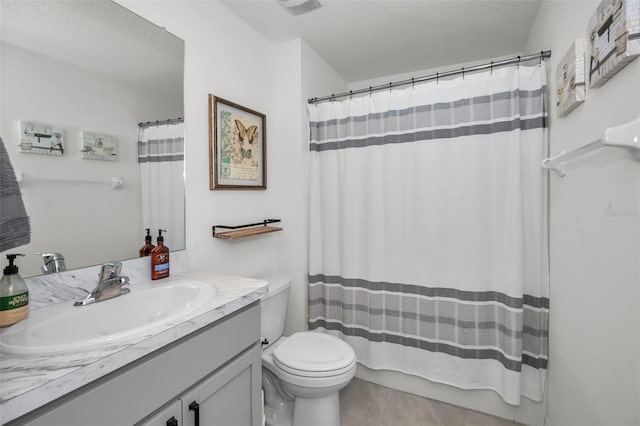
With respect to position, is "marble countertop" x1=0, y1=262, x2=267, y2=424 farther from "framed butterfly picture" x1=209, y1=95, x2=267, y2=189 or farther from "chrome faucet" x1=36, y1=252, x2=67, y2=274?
"framed butterfly picture" x1=209, y1=95, x2=267, y2=189

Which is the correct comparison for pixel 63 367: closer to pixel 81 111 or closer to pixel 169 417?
Result: pixel 169 417

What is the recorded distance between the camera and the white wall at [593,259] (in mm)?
816

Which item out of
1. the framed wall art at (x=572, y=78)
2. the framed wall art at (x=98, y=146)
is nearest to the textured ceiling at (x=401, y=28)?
the framed wall art at (x=572, y=78)

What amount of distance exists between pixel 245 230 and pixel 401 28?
66.2 inches

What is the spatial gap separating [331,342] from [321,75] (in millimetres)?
1977

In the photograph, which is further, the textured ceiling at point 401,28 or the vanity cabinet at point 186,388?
the textured ceiling at point 401,28

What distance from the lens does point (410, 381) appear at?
6.40 ft

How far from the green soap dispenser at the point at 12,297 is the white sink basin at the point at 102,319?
3cm

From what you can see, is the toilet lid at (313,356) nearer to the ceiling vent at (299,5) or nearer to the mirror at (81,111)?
the mirror at (81,111)

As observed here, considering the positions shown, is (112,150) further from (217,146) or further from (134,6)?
(134,6)

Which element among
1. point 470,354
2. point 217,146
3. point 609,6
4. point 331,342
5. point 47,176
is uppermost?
point 609,6

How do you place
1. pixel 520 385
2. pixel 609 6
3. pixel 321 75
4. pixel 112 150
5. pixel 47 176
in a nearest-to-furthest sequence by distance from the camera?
pixel 609 6 → pixel 47 176 → pixel 112 150 → pixel 520 385 → pixel 321 75

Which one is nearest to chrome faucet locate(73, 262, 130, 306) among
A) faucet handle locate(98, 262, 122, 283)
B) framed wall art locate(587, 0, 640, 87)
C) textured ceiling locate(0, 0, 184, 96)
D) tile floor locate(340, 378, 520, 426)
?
faucet handle locate(98, 262, 122, 283)

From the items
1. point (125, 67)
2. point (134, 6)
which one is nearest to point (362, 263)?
point (125, 67)
